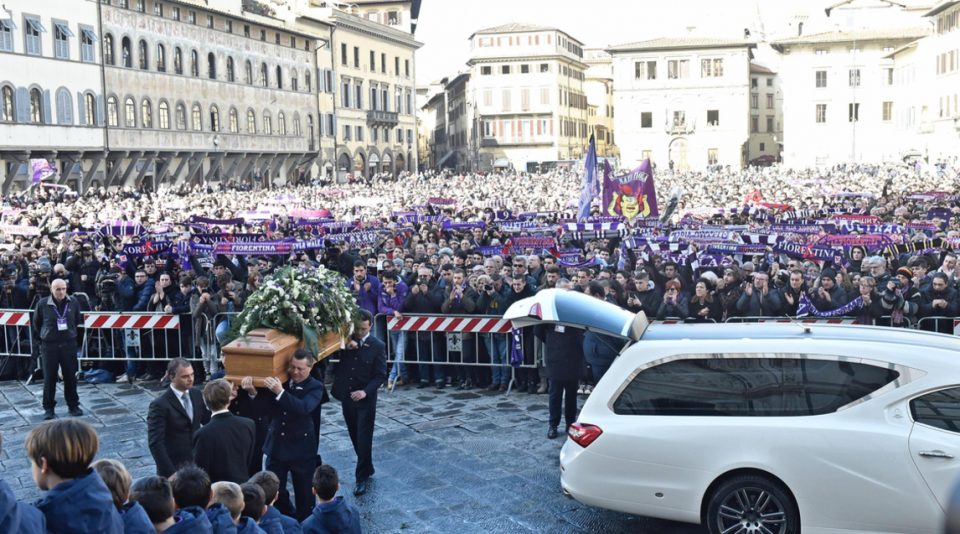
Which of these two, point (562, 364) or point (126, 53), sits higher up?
point (126, 53)

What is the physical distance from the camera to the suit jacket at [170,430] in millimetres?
6875

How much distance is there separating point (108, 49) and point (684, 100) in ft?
154

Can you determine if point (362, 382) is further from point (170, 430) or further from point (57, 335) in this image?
point (57, 335)

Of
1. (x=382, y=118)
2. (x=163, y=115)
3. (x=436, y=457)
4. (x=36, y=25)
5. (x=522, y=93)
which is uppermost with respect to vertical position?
(x=522, y=93)

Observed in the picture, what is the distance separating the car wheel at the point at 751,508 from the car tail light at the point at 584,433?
2.74ft

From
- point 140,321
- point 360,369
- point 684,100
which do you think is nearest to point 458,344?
point 360,369

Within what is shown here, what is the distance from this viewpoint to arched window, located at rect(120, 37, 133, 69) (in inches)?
1943

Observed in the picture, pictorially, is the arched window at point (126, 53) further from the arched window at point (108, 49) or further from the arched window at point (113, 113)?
the arched window at point (113, 113)

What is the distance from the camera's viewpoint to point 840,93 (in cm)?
7556

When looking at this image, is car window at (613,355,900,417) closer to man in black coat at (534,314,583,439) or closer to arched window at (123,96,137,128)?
man in black coat at (534,314,583,439)

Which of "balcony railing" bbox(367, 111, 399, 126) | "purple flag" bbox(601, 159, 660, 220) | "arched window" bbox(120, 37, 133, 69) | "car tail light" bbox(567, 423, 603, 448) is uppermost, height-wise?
"arched window" bbox(120, 37, 133, 69)

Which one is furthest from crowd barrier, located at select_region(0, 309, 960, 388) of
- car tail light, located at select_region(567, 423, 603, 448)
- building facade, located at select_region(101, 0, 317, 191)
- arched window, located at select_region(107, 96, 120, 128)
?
arched window, located at select_region(107, 96, 120, 128)

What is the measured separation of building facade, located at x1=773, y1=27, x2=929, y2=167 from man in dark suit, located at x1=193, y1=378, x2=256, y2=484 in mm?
73516

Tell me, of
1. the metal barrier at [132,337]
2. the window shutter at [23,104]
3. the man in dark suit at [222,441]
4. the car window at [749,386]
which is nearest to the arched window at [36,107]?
the window shutter at [23,104]
